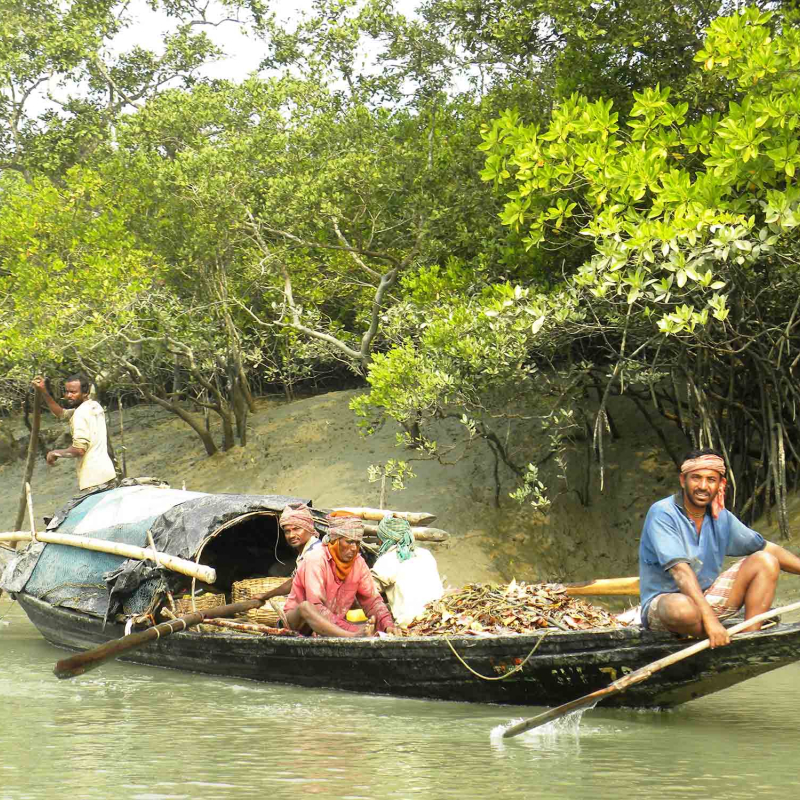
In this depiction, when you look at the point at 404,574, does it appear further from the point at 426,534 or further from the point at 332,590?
the point at 426,534

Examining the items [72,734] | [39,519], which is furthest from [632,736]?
[39,519]

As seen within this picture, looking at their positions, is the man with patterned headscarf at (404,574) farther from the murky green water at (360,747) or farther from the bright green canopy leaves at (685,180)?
A: the bright green canopy leaves at (685,180)

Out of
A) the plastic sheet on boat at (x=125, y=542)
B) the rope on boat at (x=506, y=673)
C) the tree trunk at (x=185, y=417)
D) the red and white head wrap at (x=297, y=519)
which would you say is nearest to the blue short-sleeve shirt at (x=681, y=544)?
the rope on boat at (x=506, y=673)

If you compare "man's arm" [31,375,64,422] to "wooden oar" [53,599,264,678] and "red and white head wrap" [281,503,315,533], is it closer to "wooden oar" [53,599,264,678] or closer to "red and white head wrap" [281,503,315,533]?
"red and white head wrap" [281,503,315,533]

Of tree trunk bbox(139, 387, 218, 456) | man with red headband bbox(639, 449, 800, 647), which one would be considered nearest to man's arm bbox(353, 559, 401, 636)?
man with red headband bbox(639, 449, 800, 647)

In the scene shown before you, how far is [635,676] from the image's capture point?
17.7ft

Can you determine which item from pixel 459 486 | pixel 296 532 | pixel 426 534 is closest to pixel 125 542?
pixel 296 532

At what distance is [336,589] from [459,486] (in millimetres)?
6544

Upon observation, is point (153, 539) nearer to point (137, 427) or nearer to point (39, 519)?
point (39, 519)

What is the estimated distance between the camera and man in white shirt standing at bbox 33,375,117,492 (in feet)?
31.6

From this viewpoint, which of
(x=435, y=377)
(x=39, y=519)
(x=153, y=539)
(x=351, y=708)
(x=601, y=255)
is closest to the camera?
(x=351, y=708)

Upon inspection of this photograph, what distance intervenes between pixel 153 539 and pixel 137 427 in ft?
36.9

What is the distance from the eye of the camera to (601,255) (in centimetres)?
940

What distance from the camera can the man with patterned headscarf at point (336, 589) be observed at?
22.9ft
